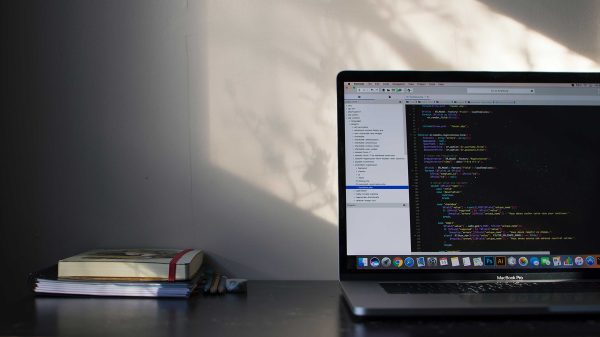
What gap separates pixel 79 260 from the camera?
94 cm

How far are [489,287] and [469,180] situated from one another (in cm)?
21

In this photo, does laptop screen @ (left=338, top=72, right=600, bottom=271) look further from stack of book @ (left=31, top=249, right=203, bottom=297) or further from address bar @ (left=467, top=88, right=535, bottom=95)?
stack of book @ (left=31, top=249, right=203, bottom=297)

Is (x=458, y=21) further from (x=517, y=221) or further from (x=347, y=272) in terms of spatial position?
(x=347, y=272)

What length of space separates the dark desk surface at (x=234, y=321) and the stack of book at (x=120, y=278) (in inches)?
0.7

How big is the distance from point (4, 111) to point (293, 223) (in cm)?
77

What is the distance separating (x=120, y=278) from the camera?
0.94 metres

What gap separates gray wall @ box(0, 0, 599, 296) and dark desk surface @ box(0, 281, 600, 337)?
0.24 metres

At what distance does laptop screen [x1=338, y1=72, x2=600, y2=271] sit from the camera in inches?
36.3

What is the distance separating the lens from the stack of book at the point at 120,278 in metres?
0.92

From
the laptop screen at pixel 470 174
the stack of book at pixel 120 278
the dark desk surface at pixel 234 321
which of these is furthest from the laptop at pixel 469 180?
the stack of book at pixel 120 278

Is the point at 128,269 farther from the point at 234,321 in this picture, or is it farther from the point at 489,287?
the point at 489,287

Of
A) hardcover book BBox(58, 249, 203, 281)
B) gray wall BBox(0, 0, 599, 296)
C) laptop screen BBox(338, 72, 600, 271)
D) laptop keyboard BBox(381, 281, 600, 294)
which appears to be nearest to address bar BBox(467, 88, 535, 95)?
A: laptop screen BBox(338, 72, 600, 271)

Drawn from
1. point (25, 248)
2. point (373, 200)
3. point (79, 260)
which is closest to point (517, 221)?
point (373, 200)

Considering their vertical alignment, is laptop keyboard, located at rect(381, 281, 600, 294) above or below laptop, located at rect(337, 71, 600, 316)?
below
